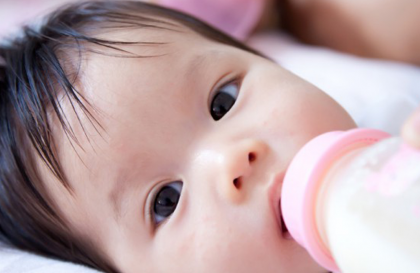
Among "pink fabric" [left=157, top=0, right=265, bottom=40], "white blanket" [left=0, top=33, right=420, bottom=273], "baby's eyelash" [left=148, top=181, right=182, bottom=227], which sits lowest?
"baby's eyelash" [left=148, top=181, right=182, bottom=227]

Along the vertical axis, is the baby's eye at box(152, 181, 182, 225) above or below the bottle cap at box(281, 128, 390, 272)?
below

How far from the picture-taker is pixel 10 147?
3.28 ft

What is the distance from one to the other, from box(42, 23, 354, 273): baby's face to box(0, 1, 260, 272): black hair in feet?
0.09

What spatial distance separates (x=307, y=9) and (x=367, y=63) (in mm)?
371

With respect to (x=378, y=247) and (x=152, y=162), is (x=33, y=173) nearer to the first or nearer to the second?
(x=152, y=162)

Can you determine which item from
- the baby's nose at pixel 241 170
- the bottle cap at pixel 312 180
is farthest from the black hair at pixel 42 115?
the bottle cap at pixel 312 180

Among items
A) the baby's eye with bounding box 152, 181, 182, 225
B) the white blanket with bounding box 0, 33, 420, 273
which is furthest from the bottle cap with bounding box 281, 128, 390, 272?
the white blanket with bounding box 0, 33, 420, 273

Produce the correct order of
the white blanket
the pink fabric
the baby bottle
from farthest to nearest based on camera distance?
the pink fabric → the white blanket → the baby bottle

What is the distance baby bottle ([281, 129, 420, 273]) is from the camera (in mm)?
562

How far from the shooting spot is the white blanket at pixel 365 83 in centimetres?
128

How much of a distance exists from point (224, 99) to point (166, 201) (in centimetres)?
22

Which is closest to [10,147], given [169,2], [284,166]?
[284,166]

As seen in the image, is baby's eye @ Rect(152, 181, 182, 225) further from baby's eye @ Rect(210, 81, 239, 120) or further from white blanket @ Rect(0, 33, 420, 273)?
white blanket @ Rect(0, 33, 420, 273)

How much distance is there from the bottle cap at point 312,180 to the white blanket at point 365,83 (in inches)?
23.2
